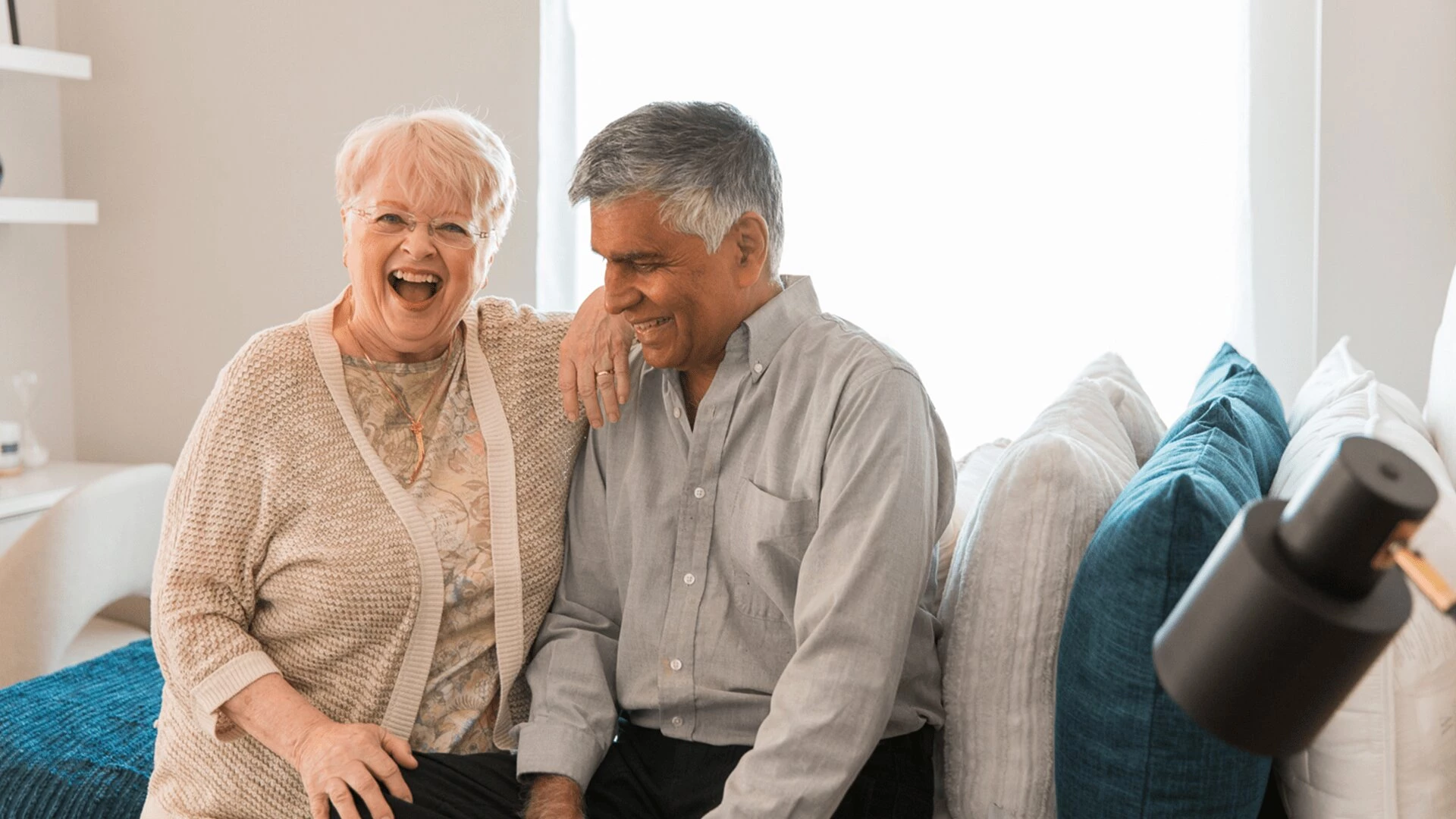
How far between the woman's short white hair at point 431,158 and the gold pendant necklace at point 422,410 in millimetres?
192

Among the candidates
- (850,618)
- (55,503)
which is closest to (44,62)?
(55,503)

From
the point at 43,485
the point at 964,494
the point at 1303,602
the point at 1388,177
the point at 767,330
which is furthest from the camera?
the point at 43,485

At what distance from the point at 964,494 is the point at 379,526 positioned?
0.99m

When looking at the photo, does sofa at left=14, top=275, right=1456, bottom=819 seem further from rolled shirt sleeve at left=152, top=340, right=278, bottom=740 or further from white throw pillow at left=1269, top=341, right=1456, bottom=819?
rolled shirt sleeve at left=152, top=340, right=278, bottom=740

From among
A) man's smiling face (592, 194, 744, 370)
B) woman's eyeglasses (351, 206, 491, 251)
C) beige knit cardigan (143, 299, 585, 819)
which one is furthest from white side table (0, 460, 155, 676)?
man's smiling face (592, 194, 744, 370)

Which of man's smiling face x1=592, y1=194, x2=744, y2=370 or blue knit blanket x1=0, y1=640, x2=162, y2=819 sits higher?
man's smiling face x1=592, y1=194, x2=744, y2=370

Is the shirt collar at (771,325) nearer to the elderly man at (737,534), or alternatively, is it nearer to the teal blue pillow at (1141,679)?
the elderly man at (737,534)

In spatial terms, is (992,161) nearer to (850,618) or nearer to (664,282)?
(664,282)

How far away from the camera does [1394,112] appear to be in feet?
8.00

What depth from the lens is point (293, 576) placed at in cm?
151

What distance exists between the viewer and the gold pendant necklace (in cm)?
158

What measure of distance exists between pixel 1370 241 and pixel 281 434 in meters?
2.13

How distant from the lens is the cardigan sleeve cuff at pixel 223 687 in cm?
144

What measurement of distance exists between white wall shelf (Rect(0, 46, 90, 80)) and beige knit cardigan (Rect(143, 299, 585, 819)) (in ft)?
6.22
